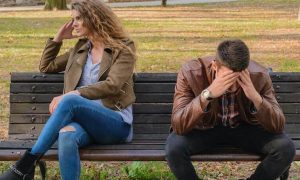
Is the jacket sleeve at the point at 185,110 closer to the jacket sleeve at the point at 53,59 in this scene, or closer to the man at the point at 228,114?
the man at the point at 228,114

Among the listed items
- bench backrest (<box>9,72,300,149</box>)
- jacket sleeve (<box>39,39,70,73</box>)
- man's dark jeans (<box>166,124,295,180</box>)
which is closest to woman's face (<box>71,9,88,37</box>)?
jacket sleeve (<box>39,39,70,73</box>)

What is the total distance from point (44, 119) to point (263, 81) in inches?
70.3

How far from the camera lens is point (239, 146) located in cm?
482

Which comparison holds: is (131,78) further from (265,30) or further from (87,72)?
(265,30)

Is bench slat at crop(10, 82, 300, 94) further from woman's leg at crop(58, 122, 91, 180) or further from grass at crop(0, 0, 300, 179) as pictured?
woman's leg at crop(58, 122, 91, 180)

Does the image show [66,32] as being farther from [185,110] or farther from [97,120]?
[185,110]

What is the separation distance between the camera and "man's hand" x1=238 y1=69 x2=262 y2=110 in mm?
4438

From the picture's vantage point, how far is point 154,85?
548 cm

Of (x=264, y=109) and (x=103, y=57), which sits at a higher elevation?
(x=103, y=57)

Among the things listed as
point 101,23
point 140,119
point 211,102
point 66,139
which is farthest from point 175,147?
point 101,23

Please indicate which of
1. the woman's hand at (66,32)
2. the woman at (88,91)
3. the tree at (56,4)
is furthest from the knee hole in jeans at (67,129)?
the tree at (56,4)

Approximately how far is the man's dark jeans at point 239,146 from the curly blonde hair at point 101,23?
35.0 inches

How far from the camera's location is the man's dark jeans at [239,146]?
4.55 metres

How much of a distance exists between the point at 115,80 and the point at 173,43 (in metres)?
10.0
